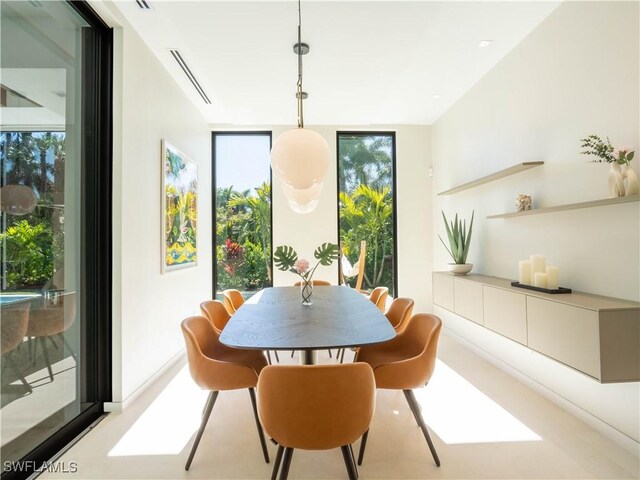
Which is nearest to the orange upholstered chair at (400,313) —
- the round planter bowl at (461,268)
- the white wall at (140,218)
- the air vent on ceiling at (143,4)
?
the round planter bowl at (461,268)

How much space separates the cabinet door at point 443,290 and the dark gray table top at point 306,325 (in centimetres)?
146

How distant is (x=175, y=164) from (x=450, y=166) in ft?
11.9

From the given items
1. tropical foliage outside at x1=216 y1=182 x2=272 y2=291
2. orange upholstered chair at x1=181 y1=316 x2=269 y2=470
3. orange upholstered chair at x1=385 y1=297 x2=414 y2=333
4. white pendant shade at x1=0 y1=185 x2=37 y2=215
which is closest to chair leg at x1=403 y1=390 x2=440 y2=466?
orange upholstered chair at x1=385 y1=297 x2=414 y2=333

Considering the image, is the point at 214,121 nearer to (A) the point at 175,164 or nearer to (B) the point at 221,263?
(A) the point at 175,164

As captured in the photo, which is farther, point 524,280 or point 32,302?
point 524,280

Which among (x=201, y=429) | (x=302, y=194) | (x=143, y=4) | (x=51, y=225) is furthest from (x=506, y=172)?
(x=51, y=225)

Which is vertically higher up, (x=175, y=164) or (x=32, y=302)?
(x=175, y=164)

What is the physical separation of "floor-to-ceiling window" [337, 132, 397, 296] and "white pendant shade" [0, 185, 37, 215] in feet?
13.1

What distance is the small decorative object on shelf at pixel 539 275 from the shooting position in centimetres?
247

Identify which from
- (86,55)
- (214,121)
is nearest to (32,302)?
(86,55)

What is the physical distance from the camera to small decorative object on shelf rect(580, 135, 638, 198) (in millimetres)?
1947

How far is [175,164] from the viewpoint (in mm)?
3717

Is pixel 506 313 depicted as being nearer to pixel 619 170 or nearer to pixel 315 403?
pixel 619 170

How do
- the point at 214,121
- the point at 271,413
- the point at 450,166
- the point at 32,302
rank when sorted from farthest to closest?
the point at 214,121 → the point at 450,166 → the point at 32,302 → the point at 271,413
